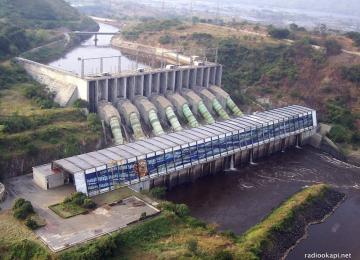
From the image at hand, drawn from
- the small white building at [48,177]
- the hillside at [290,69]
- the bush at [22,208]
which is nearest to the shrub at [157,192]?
the small white building at [48,177]

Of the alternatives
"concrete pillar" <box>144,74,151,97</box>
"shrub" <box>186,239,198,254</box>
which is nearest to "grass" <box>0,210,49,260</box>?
"shrub" <box>186,239,198,254</box>

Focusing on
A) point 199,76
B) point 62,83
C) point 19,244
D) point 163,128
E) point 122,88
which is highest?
point 62,83

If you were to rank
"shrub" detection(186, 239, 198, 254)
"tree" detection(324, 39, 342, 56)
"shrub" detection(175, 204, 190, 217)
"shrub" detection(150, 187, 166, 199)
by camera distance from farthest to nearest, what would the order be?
"tree" detection(324, 39, 342, 56) → "shrub" detection(150, 187, 166, 199) → "shrub" detection(175, 204, 190, 217) → "shrub" detection(186, 239, 198, 254)

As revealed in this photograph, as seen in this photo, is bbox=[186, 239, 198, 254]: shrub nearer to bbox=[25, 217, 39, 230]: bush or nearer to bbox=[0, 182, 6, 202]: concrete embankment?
bbox=[25, 217, 39, 230]: bush

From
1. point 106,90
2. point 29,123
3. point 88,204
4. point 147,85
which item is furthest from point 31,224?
point 147,85

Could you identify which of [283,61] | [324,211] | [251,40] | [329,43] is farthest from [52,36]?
[324,211]

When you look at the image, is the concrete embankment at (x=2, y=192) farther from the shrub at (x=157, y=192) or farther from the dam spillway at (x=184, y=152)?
the shrub at (x=157, y=192)

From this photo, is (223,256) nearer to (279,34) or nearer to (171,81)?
(171,81)
